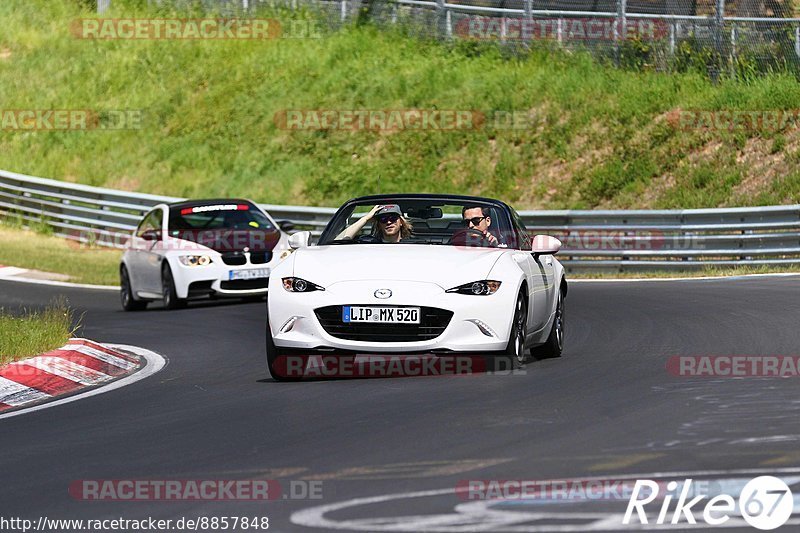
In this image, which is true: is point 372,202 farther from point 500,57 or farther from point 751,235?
point 500,57

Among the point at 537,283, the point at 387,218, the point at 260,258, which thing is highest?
the point at 387,218

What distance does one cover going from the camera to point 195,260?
1936 centimetres

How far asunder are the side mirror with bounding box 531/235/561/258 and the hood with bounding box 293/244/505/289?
0.60m

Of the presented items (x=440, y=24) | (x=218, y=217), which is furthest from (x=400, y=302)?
(x=440, y=24)

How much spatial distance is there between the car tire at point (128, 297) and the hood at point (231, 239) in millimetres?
828

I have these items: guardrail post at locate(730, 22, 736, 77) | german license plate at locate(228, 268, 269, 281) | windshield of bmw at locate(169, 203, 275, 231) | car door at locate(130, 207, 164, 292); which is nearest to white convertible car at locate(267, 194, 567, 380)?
german license plate at locate(228, 268, 269, 281)

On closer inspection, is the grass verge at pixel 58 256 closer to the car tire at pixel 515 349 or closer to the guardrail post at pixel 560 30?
the guardrail post at pixel 560 30

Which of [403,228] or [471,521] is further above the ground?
[403,228]

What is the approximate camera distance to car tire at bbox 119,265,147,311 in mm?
19797

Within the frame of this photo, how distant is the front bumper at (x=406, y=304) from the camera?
10.2 metres

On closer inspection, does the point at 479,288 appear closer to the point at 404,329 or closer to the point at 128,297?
the point at 404,329

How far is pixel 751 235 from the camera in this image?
2295 centimetres

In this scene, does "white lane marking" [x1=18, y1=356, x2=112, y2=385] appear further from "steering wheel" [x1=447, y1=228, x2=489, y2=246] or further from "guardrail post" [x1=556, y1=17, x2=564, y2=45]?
"guardrail post" [x1=556, y1=17, x2=564, y2=45]

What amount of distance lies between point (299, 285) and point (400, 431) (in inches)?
108
